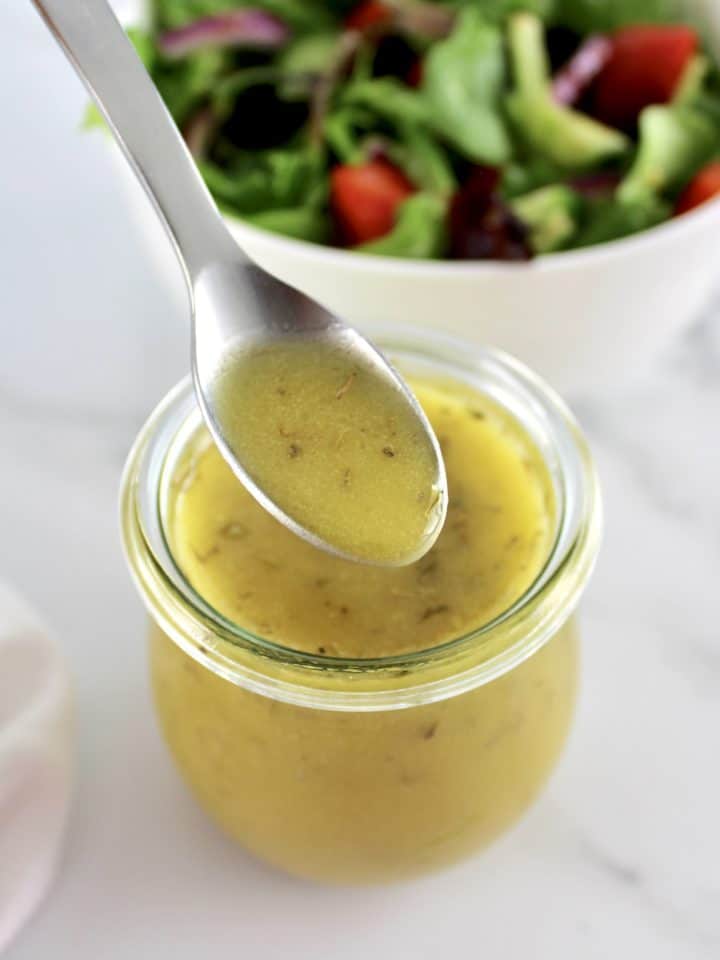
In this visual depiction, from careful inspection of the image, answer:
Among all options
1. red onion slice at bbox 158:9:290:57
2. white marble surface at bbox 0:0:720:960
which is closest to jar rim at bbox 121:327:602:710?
white marble surface at bbox 0:0:720:960

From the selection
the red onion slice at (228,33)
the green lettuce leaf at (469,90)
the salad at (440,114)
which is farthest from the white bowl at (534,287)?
the red onion slice at (228,33)

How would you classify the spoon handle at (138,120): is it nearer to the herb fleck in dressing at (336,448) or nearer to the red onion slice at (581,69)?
the herb fleck in dressing at (336,448)

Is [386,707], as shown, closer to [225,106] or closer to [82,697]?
[82,697]

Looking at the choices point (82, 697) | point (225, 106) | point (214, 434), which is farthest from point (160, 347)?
point (214, 434)

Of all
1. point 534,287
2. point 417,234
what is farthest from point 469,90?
point 534,287

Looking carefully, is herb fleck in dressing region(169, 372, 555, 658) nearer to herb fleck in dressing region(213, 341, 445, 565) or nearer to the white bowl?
herb fleck in dressing region(213, 341, 445, 565)
